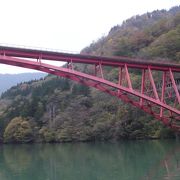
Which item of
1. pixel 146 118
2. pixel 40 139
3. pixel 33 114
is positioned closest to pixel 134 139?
pixel 146 118

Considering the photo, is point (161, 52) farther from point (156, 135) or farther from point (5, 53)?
point (5, 53)

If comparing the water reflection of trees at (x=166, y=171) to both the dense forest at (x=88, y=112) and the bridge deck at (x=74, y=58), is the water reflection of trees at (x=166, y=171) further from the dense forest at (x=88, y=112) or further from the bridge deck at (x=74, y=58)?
the dense forest at (x=88, y=112)

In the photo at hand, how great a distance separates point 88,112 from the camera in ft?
227

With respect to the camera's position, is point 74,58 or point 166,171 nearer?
point 166,171

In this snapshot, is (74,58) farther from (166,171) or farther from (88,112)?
(88,112)

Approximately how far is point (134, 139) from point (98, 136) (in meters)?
6.73

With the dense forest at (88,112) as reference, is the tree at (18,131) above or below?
below

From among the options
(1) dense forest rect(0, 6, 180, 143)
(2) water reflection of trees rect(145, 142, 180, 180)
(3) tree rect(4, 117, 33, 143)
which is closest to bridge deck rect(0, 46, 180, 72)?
(2) water reflection of trees rect(145, 142, 180, 180)

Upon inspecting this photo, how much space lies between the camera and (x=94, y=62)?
95.3ft

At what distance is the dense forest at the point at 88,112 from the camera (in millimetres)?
61719

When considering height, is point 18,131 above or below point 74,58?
below

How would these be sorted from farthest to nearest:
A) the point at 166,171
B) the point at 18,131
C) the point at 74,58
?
the point at 18,131 < the point at 74,58 < the point at 166,171

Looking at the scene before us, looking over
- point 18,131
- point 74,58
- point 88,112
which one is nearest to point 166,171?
point 74,58

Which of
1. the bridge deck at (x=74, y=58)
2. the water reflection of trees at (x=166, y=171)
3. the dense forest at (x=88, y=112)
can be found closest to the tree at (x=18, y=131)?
the dense forest at (x=88, y=112)
